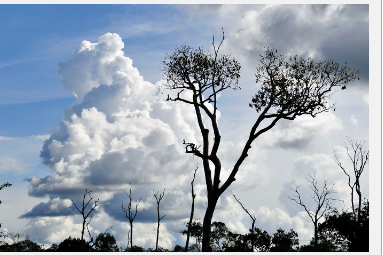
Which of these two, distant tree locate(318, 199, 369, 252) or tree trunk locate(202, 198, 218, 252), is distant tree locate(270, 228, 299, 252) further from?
tree trunk locate(202, 198, 218, 252)

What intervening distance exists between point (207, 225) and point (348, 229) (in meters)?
20.0

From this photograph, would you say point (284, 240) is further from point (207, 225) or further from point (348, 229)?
point (207, 225)

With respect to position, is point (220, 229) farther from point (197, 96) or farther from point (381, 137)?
point (381, 137)

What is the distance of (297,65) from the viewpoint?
17.1 m

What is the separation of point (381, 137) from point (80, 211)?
22346 millimetres

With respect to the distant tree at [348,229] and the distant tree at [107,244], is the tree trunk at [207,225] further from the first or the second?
the distant tree at [107,244]

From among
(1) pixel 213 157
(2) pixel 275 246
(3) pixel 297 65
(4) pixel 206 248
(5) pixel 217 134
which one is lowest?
(2) pixel 275 246

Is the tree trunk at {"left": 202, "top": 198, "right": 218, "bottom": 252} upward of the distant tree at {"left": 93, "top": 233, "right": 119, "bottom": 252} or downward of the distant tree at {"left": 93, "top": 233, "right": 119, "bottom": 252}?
upward

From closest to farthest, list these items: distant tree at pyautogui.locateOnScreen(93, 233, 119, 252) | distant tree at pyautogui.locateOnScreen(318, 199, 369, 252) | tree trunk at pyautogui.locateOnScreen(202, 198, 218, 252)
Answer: tree trunk at pyautogui.locateOnScreen(202, 198, 218, 252), distant tree at pyautogui.locateOnScreen(318, 199, 369, 252), distant tree at pyautogui.locateOnScreen(93, 233, 119, 252)

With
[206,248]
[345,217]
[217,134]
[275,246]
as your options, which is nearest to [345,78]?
[217,134]

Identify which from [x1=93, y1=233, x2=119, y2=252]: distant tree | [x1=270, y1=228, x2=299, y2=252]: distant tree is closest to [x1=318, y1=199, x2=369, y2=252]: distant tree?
[x1=270, y1=228, x2=299, y2=252]: distant tree

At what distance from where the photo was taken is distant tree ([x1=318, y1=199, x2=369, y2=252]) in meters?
23.5

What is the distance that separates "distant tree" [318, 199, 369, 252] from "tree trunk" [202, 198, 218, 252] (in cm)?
1334

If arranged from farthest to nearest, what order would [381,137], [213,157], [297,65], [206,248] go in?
[297,65] → [213,157] → [206,248] → [381,137]
